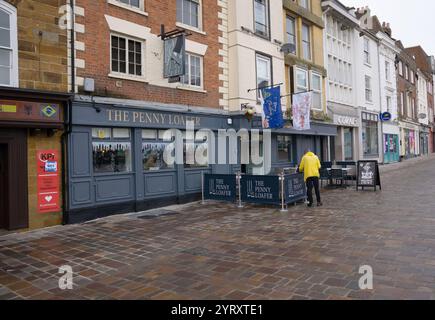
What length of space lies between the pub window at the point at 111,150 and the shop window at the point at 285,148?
8.54m

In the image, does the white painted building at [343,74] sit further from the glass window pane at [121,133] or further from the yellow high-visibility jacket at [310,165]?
the glass window pane at [121,133]

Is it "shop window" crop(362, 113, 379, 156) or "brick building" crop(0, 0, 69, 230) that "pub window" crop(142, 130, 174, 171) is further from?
"shop window" crop(362, 113, 379, 156)

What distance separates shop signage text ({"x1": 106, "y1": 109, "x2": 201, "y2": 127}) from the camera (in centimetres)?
→ 1027

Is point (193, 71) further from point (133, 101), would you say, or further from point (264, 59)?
point (264, 59)

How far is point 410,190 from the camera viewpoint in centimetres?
1330

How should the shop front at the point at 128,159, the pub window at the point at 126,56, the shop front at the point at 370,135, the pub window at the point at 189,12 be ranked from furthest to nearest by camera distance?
the shop front at the point at 370,135 → the pub window at the point at 189,12 → the pub window at the point at 126,56 → the shop front at the point at 128,159

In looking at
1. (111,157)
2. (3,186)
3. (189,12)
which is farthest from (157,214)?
(189,12)

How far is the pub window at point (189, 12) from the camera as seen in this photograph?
12754 millimetres

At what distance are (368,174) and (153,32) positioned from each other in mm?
10018

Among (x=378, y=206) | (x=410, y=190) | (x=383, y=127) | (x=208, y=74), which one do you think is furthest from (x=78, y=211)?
(x=383, y=127)

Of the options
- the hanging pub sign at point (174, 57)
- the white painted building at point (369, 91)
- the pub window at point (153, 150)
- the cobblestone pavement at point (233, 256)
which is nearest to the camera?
the cobblestone pavement at point (233, 256)

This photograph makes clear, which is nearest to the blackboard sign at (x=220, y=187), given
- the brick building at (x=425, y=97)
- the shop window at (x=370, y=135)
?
the shop window at (x=370, y=135)

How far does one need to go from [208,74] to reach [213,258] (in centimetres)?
918

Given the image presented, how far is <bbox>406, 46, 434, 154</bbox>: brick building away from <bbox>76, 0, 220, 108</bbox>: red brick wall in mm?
37187
